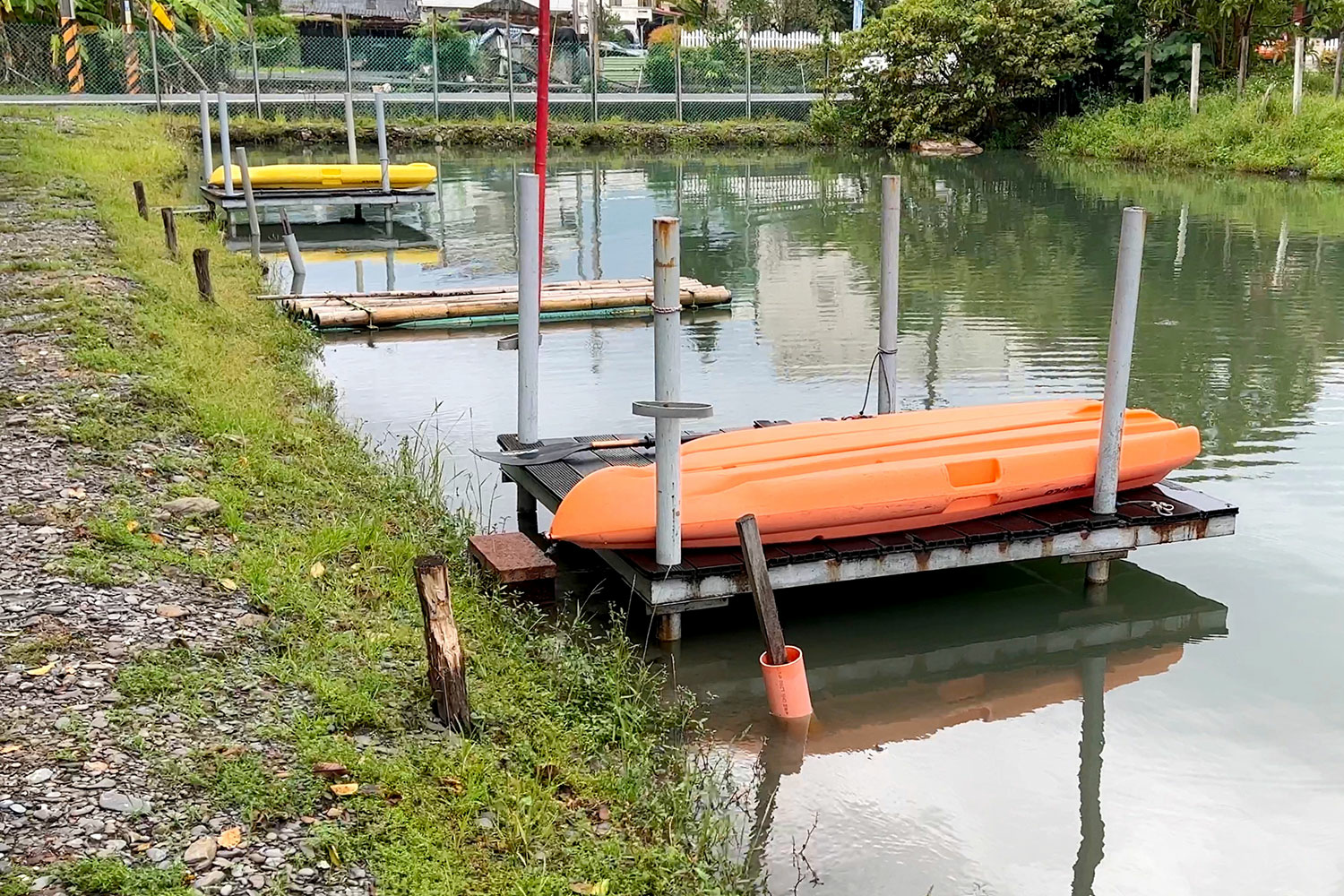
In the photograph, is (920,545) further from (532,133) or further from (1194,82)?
(532,133)

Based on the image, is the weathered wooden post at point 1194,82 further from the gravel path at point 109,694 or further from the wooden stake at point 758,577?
the wooden stake at point 758,577

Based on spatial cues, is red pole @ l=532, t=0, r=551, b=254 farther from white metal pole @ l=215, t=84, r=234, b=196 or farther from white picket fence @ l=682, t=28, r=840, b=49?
white picket fence @ l=682, t=28, r=840, b=49

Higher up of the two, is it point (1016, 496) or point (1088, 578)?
point (1016, 496)

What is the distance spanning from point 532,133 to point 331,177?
13175mm

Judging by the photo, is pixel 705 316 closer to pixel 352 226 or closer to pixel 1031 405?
pixel 1031 405

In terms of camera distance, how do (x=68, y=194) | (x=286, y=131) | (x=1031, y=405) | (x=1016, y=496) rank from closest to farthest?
(x=1016, y=496) < (x=1031, y=405) < (x=68, y=194) < (x=286, y=131)

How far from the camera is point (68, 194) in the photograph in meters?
16.4

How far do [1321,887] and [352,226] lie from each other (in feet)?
57.7

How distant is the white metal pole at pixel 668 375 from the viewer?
5.77 metres

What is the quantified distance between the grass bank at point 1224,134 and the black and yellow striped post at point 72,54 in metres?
20.6

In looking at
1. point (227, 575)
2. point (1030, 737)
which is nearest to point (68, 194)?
point (227, 575)

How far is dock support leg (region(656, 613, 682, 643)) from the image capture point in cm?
625

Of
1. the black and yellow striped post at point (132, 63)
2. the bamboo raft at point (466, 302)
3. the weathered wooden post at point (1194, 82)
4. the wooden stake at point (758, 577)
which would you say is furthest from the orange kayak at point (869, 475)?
the black and yellow striped post at point (132, 63)

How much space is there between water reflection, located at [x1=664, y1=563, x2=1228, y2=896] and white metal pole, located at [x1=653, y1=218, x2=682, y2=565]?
2.01 feet
